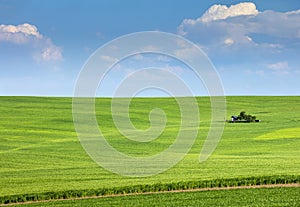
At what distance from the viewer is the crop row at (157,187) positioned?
2358 cm

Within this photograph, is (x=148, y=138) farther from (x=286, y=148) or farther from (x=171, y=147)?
(x=286, y=148)

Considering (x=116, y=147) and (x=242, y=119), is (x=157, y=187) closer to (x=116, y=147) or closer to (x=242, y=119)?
(x=116, y=147)

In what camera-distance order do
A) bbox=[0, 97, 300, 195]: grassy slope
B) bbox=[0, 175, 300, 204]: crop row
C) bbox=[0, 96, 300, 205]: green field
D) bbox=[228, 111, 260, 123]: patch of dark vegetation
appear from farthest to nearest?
bbox=[228, 111, 260, 123]: patch of dark vegetation, bbox=[0, 97, 300, 195]: grassy slope, bbox=[0, 96, 300, 205]: green field, bbox=[0, 175, 300, 204]: crop row

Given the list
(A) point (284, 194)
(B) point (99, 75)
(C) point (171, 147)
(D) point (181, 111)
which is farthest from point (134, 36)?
(D) point (181, 111)

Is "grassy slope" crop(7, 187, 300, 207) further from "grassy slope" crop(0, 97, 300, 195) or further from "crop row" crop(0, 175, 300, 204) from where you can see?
"grassy slope" crop(0, 97, 300, 195)

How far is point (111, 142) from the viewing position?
45.1 metres

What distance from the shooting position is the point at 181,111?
7250 cm

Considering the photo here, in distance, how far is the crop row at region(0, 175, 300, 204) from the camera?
77.4 feet

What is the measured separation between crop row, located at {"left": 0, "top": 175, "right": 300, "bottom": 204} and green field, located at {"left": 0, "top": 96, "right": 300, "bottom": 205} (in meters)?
0.62

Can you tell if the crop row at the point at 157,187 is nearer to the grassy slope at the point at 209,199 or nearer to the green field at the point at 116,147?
the green field at the point at 116,147

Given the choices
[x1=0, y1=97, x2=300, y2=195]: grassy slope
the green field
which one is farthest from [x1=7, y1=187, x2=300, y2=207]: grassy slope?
[x1=0, y1=97, x2=300, y2=195]: grassy slope

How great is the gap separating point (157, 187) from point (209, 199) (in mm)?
3571

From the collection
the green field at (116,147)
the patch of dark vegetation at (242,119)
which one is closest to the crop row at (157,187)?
the green field at (116,147)

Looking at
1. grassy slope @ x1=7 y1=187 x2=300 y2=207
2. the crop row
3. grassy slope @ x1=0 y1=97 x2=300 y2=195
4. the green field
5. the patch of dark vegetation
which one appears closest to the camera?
grassy slope @ x1=7 y1=187 x2=300 y2=207
